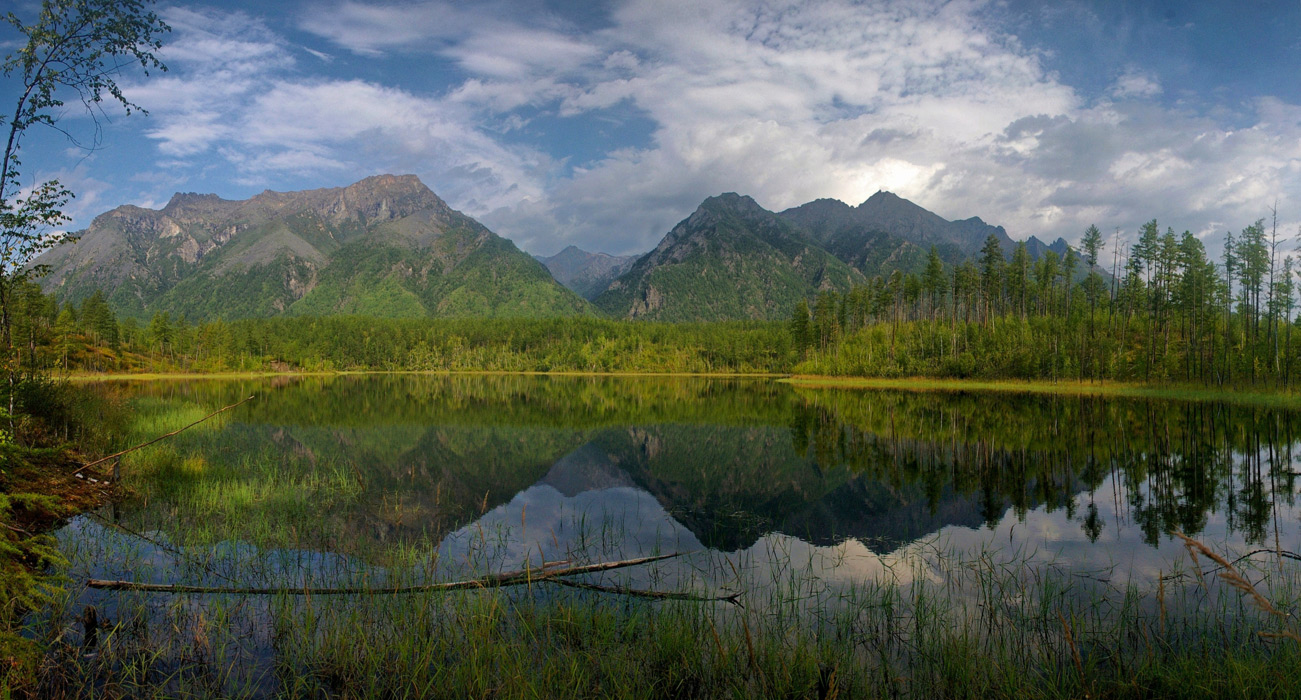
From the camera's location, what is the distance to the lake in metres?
8.86

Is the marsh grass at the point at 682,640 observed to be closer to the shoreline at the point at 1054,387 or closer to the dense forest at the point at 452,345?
the shoreline at the point at 1054,387

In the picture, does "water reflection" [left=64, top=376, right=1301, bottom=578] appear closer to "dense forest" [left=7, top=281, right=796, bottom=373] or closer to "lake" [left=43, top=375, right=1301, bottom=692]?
"lake" [left=43, top=375, right=1301, bottom=692]

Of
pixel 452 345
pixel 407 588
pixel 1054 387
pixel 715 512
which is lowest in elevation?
pixel 715 512

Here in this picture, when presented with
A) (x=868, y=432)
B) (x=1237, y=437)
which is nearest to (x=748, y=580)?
(x=868, y=432)

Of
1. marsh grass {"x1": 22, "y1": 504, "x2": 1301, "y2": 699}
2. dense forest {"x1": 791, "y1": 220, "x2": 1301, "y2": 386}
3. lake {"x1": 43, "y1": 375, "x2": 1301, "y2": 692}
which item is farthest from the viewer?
dense forest {"x1": 791, "y1": 220, "x2": 1301, "y2": 386}

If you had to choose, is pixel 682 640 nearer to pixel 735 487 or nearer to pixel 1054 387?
pixel 735 487

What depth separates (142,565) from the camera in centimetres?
915

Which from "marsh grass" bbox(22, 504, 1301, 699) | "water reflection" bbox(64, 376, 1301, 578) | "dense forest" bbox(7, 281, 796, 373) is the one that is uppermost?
"dense forest" bbox(7, 281, 796, 373)

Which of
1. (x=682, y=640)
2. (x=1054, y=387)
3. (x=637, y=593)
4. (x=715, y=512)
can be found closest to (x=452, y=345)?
(x=1054, y=387)

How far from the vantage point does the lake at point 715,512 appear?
8.86m

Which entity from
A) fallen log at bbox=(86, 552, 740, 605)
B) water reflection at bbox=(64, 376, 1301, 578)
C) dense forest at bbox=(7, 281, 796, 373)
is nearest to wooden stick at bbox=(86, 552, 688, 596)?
fallen log at bbox=(86, 552, 740, 605)

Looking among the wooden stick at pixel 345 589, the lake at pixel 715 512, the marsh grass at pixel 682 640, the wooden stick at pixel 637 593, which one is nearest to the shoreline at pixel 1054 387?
the lake at pixel 715 512

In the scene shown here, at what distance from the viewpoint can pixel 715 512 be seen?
14.7 metres

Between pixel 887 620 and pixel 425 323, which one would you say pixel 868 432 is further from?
pixel 425 323
